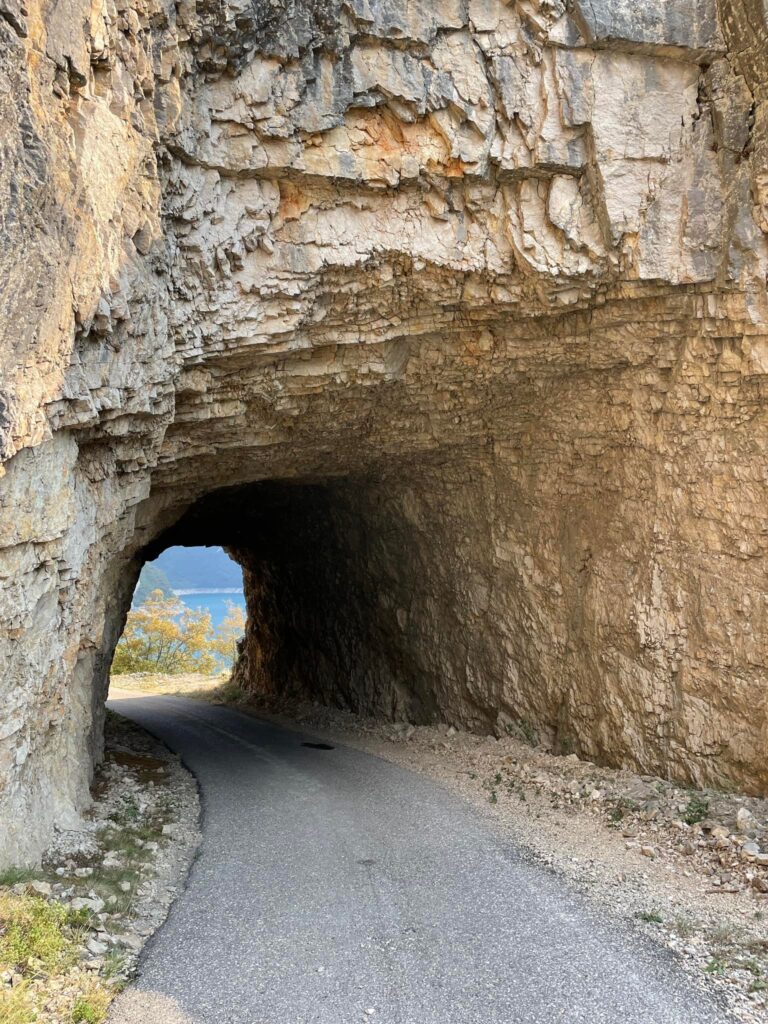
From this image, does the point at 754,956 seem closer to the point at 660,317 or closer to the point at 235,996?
the point at 235,996

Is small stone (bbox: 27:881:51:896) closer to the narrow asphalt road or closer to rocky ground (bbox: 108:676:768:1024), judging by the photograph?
the narrow asphalt road

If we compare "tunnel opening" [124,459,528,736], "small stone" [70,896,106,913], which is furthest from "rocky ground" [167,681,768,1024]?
"small stone" [70,896,106,913]

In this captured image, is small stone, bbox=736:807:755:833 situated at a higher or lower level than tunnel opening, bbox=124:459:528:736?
lower

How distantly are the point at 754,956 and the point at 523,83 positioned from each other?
10.1m

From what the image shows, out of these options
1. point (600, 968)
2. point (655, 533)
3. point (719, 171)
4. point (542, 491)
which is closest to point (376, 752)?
point (542, 491)

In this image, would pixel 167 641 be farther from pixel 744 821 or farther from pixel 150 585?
pixel 744 821

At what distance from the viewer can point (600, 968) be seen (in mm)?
6285

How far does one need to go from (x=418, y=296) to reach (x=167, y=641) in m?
38.4

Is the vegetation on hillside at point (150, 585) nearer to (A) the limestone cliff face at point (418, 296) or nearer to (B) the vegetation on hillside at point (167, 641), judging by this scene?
(B) the vegetation on hillside at point (167, 641)

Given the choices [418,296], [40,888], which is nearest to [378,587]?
[418,296]

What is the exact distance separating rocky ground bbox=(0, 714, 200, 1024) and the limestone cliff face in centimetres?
63

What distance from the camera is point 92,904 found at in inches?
285

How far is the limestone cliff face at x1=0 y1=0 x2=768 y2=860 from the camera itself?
24.8 feet

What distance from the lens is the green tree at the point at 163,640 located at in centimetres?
4431
